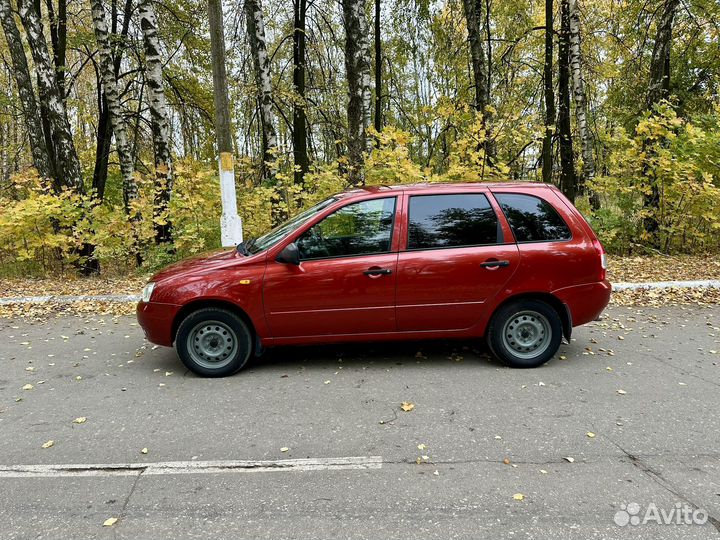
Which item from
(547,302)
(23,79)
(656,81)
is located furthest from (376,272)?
(23,79)

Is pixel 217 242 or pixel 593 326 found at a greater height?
pixel 217 242

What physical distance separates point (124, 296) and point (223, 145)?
10.1 feet

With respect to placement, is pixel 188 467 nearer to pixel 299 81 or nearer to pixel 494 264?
pixel 494 264

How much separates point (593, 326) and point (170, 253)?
26.2ft

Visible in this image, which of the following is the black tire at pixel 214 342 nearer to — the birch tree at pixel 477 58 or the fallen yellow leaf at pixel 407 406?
the fallen yellow leaf at pixel 407 406

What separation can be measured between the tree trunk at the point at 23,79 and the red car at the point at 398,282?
26.2 ft

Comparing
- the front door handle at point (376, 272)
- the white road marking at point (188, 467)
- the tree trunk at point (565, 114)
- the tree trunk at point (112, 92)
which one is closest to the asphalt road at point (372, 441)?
the white road marking at point (188, 467)

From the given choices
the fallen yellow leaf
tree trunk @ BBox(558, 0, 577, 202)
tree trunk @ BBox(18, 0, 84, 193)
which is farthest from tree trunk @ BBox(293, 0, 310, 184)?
the fallen yellow leaf

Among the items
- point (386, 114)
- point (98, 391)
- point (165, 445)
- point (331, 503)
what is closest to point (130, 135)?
point (386, 114)

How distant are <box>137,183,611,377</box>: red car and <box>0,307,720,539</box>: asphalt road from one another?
0.40 meters

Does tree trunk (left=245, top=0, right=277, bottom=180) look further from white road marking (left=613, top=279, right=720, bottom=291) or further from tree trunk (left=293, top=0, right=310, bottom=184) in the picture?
white road marking (left=613, top=279, right=720, bottom=291)

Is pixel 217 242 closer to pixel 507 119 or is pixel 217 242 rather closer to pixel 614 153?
pixel 507 119

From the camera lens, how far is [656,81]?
450 inches

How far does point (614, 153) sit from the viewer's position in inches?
414
